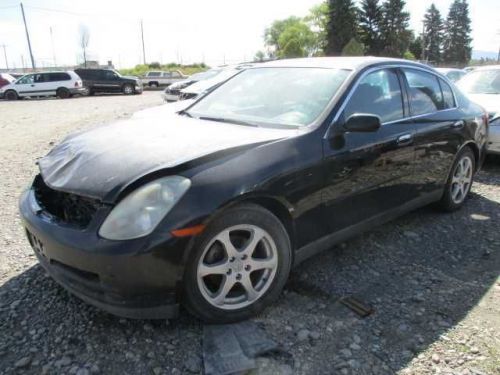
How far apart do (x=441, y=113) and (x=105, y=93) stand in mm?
27255

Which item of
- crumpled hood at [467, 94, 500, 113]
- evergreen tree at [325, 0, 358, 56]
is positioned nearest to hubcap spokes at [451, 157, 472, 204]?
crumpled hood at [467, 94, 500, 113]

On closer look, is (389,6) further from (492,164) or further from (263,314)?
(263,314)

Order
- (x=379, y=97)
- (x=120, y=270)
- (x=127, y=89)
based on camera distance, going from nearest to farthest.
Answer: (x=120, y=270) → (x=379, y=97) → (x=127, y=89)

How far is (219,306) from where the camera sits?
8.23 feet

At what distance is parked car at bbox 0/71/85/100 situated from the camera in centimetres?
2422

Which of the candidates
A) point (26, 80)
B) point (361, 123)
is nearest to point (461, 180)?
point (361, 123)

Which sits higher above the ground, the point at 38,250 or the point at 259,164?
the point at 259,164

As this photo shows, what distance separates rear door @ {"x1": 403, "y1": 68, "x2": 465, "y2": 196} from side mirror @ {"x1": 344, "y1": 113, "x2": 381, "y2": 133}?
94 centimetres

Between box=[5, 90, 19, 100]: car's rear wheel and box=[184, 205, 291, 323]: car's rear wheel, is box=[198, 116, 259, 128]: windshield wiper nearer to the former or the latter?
box=[184, 205, 291, 323]: car's rear wheel

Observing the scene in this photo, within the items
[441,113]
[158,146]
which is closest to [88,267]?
[158,146]

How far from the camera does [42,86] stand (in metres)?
24.2

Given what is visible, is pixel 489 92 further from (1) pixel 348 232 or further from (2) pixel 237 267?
(2) pixel 237 267

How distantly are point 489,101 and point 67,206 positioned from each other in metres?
6.62

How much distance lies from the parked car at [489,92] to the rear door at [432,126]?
2272 millimetres
